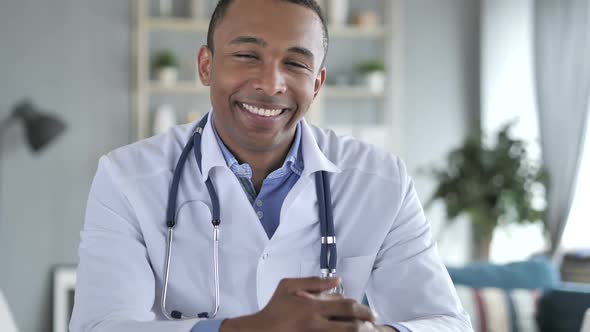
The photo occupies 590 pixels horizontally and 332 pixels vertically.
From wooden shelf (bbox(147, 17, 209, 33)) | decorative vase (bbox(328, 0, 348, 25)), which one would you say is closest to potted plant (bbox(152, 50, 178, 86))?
wooden shelf (bbox(147, 17, 209, 33))

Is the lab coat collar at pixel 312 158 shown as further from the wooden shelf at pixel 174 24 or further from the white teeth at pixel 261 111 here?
the wooden shelf at pixel 174 24

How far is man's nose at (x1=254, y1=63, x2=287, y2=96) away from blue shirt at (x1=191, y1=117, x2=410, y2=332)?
0.18m

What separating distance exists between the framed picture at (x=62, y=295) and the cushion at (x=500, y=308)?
2.47 m

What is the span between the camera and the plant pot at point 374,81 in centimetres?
548

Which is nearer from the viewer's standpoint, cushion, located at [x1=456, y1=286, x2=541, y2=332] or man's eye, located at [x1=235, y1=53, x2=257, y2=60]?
man's eye, located at [x1=235, y1=53, x2=257, y2=60]

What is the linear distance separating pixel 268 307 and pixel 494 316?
7.39 ft

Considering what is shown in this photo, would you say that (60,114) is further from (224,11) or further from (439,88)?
(224,11)

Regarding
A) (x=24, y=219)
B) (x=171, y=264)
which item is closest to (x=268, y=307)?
(x=171, y=264)

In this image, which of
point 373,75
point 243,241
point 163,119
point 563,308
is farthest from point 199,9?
point 243,241

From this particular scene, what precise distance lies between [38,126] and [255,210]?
3.29 meters

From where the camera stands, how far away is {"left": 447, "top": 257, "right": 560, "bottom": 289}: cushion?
3621 mm

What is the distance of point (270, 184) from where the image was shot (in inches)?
71.1

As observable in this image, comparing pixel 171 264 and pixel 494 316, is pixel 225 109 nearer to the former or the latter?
→ pixel 171 264

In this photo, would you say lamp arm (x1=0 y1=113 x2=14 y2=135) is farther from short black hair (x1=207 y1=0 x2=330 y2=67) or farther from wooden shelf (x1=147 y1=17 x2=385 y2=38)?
short black hair (x1=207 y1=0 x2=330 y2=67)
